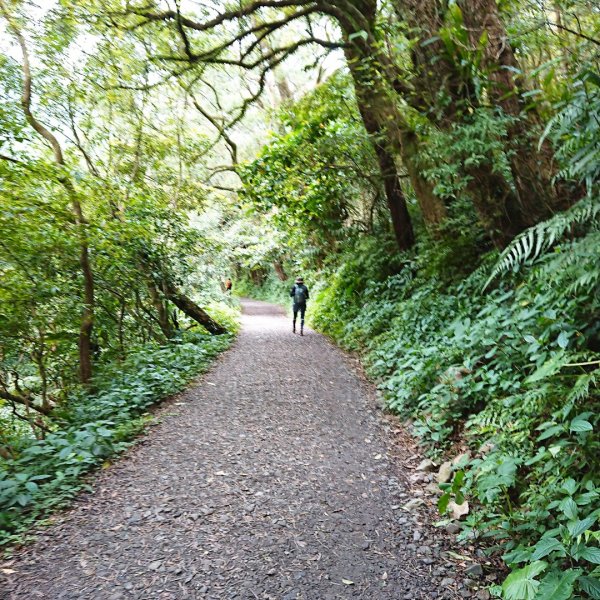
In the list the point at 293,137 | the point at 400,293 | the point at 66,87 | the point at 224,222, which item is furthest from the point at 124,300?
the point at 224,222

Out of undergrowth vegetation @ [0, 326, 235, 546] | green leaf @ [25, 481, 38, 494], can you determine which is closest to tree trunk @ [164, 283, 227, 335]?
undergrowth vegetation @ [0, 326, 235, 546]

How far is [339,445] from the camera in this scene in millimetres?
4945

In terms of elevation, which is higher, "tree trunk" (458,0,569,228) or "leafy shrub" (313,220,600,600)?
"tree trunk" (458,0,569,228)

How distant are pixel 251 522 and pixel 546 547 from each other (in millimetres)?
2172

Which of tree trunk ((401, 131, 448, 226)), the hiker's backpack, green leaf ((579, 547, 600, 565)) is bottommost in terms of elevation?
green leaf ((579, 547, 600, 565))

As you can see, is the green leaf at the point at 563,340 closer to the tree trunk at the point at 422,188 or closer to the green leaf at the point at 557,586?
the green leaf at the point at 557,586

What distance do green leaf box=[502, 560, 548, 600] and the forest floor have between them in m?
0.53

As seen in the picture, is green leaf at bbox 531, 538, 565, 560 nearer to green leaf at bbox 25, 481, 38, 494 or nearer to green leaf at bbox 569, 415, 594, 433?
green leaf at bbox 569, 415, 594, 433

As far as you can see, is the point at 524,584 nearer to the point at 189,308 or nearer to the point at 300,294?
the point at 300,294

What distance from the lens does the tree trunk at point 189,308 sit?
1076 cm

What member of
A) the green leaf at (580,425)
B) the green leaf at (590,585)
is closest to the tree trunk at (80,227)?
the green leaf at (580,425)

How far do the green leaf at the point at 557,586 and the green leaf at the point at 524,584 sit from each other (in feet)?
0.12

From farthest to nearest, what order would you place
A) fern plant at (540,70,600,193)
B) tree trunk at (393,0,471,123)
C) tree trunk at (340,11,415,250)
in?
tree trunk at (340,11,415,250)
tree trunk at (393,0,471,123)
fern plant at (540,70,600,193)

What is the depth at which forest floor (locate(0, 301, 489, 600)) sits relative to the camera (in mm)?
2871
